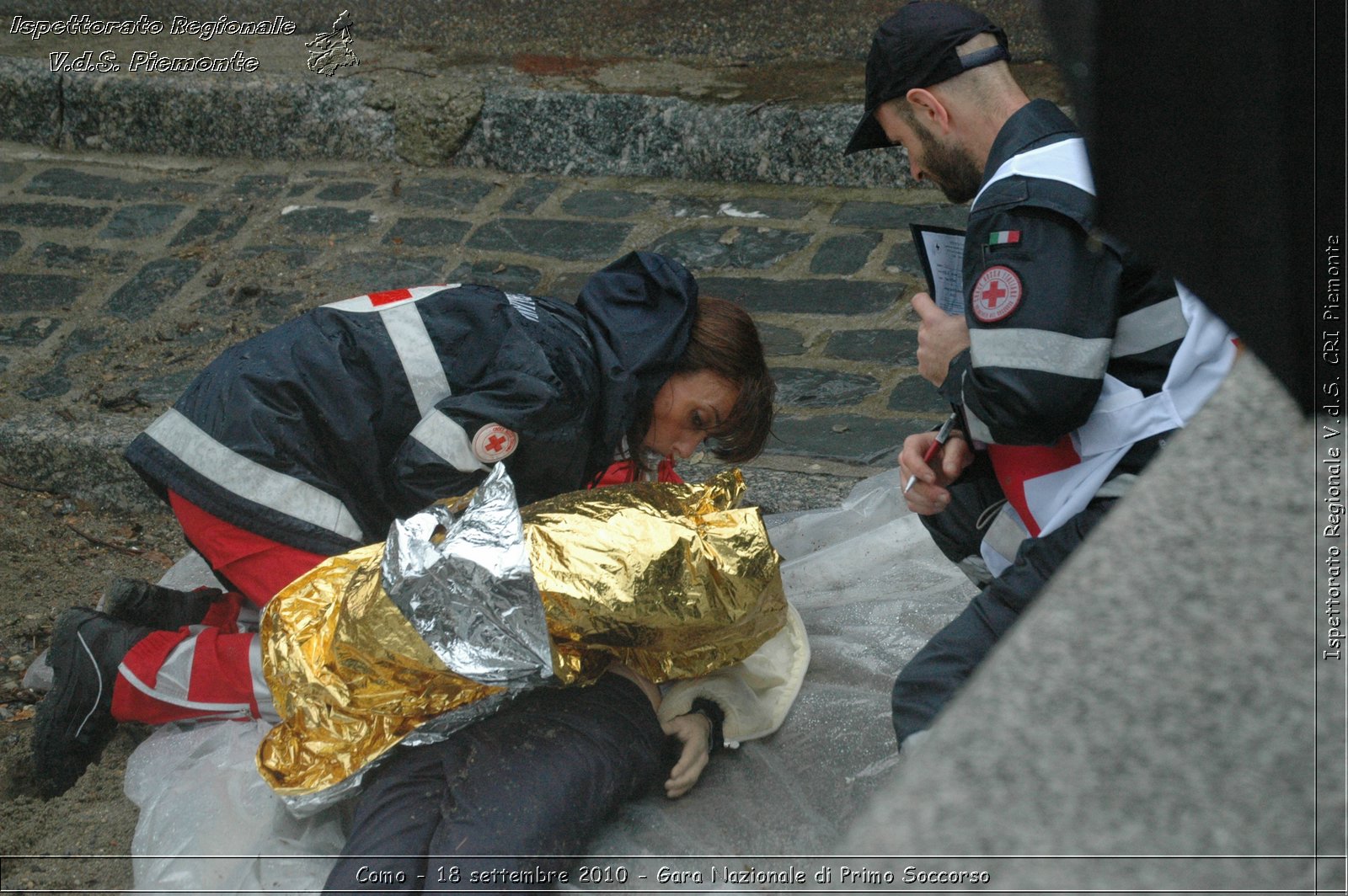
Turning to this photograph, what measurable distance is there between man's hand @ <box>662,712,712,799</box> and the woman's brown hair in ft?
2.06

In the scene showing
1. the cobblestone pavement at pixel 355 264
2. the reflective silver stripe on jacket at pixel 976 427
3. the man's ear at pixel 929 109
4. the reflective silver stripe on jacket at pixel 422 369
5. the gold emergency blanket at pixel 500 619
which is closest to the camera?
the gold emergency blanket at pixel 500 619

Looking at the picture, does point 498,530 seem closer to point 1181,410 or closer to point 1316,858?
point 1181,410

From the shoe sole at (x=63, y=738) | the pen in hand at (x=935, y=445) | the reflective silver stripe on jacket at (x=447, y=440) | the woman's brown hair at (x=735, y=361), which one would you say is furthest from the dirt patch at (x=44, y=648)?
the pen in hand at (x=935, y=445)

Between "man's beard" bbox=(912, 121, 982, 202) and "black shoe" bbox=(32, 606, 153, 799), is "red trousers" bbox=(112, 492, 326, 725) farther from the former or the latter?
"man's beard" bbox=(912, 121, 982, 202)

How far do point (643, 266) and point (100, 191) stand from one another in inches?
121

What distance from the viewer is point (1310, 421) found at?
1.06 meters

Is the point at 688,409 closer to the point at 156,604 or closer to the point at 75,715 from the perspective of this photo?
the point at 156,604

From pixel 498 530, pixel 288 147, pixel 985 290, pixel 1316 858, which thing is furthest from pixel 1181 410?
pixel 288 147

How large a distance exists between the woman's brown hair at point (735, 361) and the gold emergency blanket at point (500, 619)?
0.42 m

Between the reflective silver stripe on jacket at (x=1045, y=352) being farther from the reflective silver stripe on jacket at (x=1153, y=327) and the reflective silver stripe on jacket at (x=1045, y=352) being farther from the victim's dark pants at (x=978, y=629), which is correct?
the victim's dark pants at (x=978, y=629)

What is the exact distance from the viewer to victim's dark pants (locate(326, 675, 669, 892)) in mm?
1895

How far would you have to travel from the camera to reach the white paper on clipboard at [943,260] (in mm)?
2305

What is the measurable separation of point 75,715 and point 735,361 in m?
1.41

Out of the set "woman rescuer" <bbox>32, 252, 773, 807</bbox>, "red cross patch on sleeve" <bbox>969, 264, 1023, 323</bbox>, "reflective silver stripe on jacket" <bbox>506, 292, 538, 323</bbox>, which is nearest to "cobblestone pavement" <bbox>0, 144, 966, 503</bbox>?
"woman rescuer" <bbox>32, 252, 773, 807</bbox>
